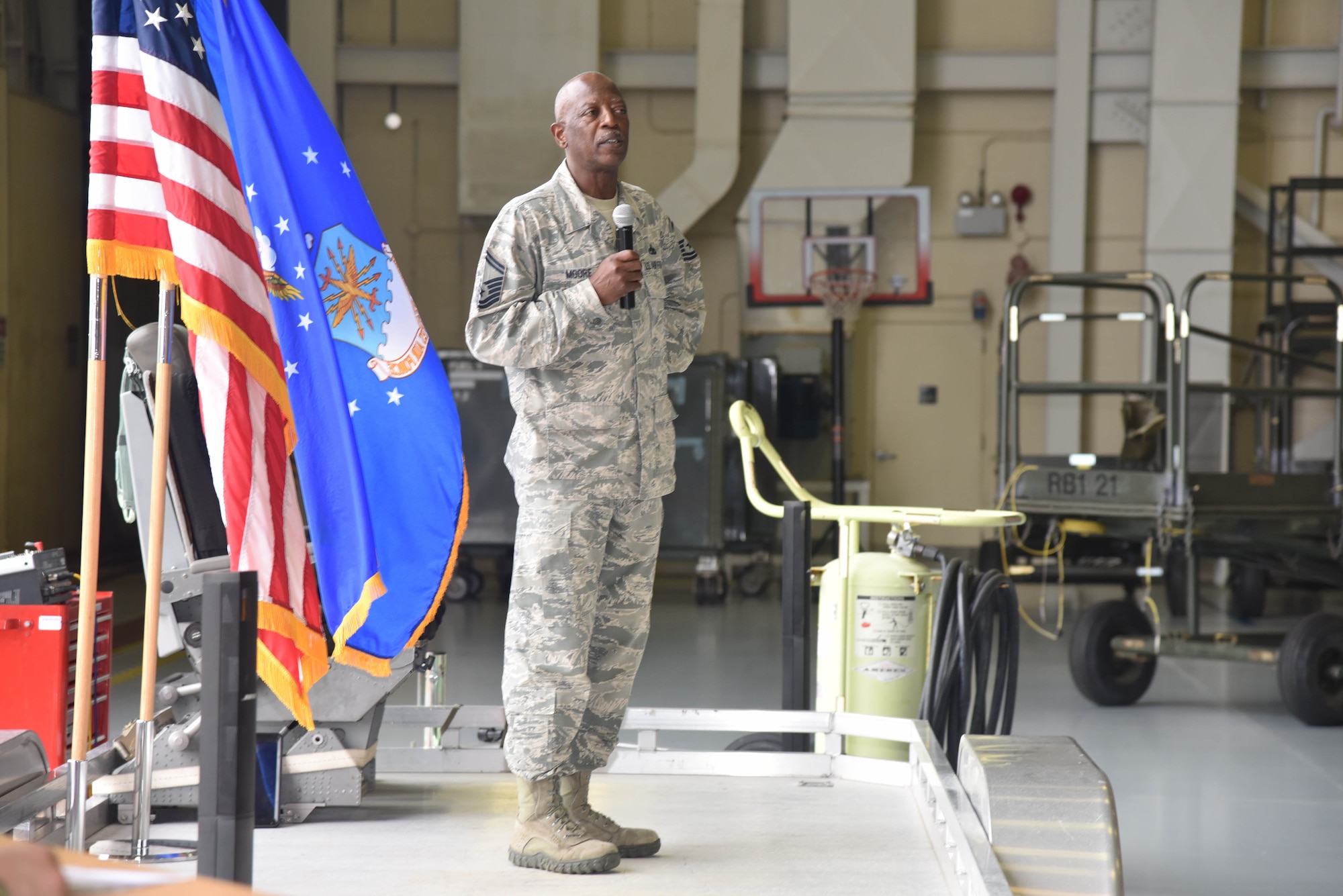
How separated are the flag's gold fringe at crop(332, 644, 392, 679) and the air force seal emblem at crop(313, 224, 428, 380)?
2.05 feet

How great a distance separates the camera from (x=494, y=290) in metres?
2.31

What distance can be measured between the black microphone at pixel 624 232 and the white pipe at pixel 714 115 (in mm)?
7756

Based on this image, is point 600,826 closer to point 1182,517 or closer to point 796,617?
point 796,617

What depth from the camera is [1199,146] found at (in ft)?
31.6

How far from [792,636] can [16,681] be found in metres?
1.91

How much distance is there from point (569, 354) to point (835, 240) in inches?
300

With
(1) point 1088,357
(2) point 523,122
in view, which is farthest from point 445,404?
(1) point 1088,357

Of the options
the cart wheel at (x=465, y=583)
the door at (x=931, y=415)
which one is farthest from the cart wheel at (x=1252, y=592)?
the cart wheel at (x=465, y=583)

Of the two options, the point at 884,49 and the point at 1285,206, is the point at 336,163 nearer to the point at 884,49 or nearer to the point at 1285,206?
the point at 884,49

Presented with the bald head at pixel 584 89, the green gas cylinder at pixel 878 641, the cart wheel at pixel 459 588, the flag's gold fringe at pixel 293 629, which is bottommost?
the cart wheel at pixel 459 588

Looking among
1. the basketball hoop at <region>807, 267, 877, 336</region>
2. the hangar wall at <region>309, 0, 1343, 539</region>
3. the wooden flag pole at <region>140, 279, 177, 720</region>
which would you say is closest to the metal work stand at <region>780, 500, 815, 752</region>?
the wooden flag pole at <region>140, 279, 177, 720</region>

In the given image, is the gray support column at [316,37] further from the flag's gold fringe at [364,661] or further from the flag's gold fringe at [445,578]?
the flag's gold fringe at [364,661]

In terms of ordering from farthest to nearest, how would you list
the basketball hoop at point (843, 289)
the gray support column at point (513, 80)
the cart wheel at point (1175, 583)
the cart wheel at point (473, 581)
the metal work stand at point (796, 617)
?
1. the gray support column at point (513, 80)
2. the basketball hoop at point (843, 289)
3. the cart wheel at point (473, 581)
4. the cart wheel at point (1175, 583)
5. the metal work stand at point (796, 617)

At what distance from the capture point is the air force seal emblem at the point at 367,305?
2770 millimetres
